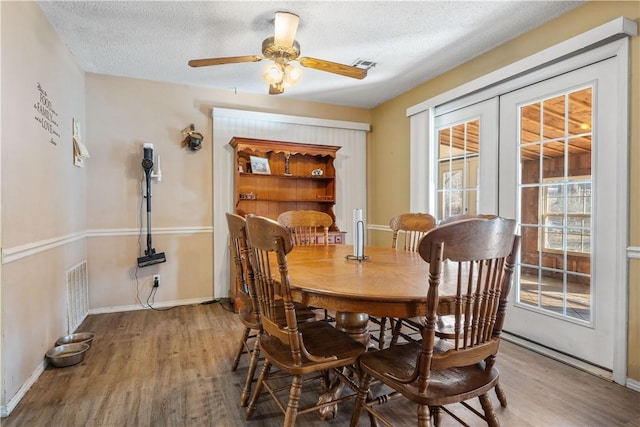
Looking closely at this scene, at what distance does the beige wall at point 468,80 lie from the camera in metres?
2.06

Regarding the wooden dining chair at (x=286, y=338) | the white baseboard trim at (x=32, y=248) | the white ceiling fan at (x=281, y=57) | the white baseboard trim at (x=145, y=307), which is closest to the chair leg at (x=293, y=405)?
the wooden dining chair at (x=286, y=338)

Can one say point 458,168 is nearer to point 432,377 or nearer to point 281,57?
point 281,57

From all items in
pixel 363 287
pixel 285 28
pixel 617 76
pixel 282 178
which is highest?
pixel 285 28

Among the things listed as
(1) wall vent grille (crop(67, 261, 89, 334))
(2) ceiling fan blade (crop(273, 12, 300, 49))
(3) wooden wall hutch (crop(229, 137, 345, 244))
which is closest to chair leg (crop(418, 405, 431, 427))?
(2) ceiling fan blade (crop(273, 12, 300, 49))

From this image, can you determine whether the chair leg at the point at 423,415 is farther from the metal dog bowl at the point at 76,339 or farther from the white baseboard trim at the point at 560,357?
the metal dog bowl at the point at 76,339

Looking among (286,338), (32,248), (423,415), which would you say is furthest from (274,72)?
(423,415)

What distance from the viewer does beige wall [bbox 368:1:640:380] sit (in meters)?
2.06

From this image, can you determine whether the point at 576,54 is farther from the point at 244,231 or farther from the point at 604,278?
the point at 244,231

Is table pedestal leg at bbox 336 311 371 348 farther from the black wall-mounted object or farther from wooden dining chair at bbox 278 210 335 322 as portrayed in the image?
the black wall-mounted object

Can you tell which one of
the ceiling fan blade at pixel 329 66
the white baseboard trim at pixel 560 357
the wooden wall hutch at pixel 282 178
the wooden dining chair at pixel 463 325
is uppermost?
the ceiling fan blade at pixel 329 66

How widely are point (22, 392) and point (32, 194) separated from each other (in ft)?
3.86

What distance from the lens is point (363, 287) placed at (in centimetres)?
137

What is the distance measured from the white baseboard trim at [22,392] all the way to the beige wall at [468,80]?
140 inches

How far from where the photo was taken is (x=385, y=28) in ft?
8.66
